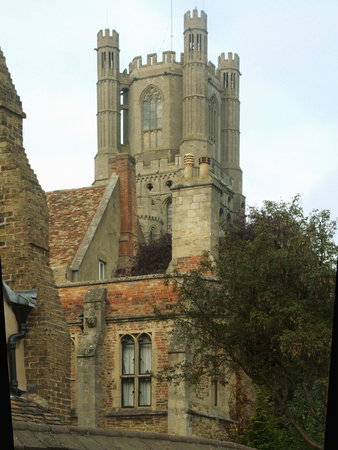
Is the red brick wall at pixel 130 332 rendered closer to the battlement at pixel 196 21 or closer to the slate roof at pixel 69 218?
the slate roof at pixel 69 218

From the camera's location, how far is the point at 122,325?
26.1 metres

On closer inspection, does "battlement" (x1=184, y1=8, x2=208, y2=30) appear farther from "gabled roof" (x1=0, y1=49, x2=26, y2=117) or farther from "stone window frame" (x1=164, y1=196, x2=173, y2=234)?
"gabled roof" (x1=0, y1=49, x2=26, y2=117)

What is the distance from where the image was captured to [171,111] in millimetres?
136250

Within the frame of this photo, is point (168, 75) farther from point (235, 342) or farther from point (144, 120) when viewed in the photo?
point (235, 342)

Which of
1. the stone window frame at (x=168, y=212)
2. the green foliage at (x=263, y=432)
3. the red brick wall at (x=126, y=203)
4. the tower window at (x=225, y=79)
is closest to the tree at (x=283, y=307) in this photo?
the green foliage at (x=263, y=432)

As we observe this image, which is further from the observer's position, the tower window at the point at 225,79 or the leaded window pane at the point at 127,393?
the tower window at the point at 225,79

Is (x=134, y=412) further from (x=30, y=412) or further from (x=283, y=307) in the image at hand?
(x=30, y=412)

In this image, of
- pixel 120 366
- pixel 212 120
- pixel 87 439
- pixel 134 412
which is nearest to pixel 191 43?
pixel 212 120

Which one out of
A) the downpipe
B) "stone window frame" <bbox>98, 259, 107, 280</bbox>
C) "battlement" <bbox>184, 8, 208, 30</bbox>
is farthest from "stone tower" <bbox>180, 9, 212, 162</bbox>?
the downpipe

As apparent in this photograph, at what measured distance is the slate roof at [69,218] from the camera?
3312cm

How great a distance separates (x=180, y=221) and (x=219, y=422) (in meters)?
7.00

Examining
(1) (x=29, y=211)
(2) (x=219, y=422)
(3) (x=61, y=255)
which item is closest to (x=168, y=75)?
(3) (x=61, y=255)

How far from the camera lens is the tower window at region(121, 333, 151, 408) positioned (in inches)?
1013

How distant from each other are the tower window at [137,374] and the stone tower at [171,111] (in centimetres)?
10147
